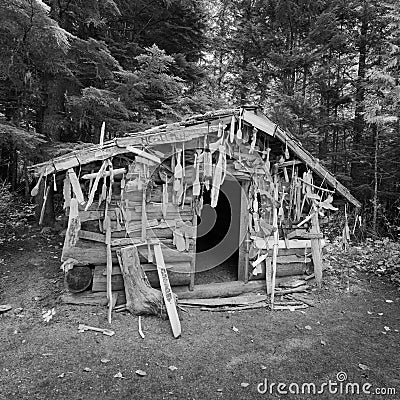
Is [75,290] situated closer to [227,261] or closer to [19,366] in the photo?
[19,366]

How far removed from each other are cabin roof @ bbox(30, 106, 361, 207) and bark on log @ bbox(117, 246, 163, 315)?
160cm

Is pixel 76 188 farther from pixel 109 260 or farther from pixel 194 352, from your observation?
pixel 194 352

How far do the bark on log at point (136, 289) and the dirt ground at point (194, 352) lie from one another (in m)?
0.19

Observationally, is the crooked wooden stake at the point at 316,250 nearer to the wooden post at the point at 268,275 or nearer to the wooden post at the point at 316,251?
the wooden post at the point at 316,251

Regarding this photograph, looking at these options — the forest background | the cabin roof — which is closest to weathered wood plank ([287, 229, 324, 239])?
the cabin roof

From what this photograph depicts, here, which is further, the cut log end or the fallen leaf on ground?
the cut log end

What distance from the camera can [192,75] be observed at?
36.6 ft

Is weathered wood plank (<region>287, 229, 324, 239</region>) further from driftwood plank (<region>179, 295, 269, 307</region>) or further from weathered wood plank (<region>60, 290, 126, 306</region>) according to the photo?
weathered wood plank (<region>60, 290, 126, 306</region>)

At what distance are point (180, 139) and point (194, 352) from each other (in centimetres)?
320

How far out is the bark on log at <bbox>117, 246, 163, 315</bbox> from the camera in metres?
5.23

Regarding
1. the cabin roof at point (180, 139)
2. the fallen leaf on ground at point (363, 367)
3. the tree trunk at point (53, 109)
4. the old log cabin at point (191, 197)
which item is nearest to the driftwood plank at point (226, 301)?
the old log cabin at point (191, 197)

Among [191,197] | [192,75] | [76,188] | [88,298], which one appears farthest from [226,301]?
[192,75]

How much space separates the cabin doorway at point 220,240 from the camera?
721 cm

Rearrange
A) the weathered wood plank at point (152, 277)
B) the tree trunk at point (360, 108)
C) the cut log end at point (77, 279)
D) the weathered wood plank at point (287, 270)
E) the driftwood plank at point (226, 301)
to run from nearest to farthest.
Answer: the cut log end at point (77, 279) → the weathered wood plank at point (152, 277) → the driftwood plank at point (226, 301) → the weathered wood plank at point (287, 270) → the tree trunk at point (360, 108)
